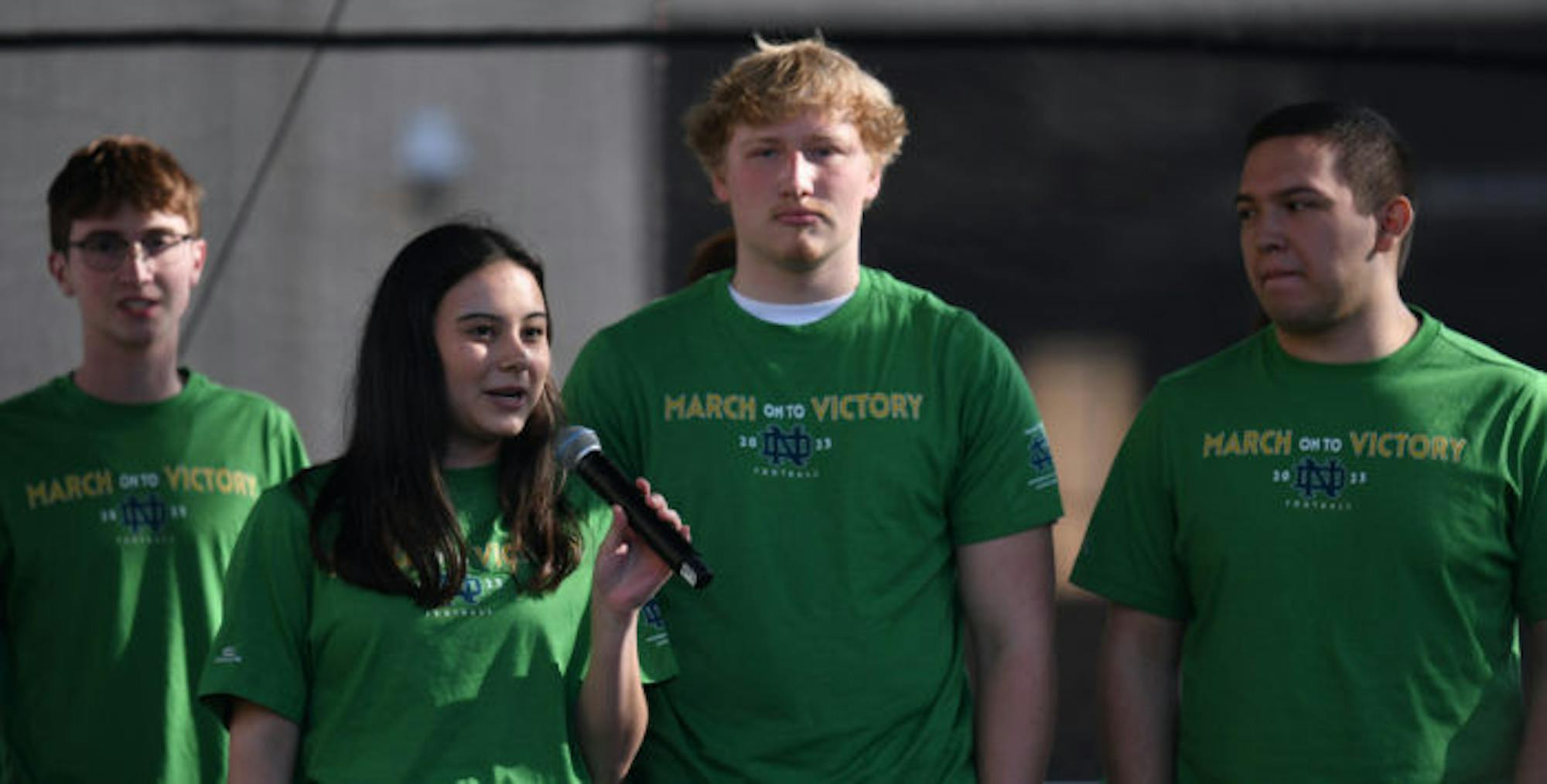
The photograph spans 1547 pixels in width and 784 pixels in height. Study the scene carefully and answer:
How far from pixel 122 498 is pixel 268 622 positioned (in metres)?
0.99

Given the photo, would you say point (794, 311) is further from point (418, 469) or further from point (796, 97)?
point (418, 469)

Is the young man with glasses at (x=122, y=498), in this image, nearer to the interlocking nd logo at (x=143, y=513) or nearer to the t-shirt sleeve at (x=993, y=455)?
the interlocking nd logo at (x=143, y=513)

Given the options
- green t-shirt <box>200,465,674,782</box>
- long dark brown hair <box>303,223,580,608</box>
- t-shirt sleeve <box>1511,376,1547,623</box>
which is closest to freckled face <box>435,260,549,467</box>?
long dark brown hair <box>303,223,580,608</box>

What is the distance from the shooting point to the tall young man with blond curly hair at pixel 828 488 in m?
2.78

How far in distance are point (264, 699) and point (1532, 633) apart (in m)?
1.90

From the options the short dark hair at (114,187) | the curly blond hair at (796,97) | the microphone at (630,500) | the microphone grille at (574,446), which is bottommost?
the microphone at (630,500)

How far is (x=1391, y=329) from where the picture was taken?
3.03 metres

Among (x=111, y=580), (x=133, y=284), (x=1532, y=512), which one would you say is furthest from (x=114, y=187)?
(x=1532, y=512)

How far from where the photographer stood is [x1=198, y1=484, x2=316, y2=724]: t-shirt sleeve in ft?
8.26

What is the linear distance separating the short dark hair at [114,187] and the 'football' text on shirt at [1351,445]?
1.93m

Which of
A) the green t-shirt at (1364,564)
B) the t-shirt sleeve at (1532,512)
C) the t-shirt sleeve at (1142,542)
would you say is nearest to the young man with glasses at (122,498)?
the t-shirt sleeve at (1142,542)

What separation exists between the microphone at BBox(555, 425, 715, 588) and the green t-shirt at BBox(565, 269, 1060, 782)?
0.43 metres

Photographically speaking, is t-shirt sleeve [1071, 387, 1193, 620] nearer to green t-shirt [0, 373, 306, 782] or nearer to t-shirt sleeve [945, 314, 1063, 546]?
t-shirt sleeve [945, 314, 1063, 546]

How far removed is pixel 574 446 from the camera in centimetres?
241
